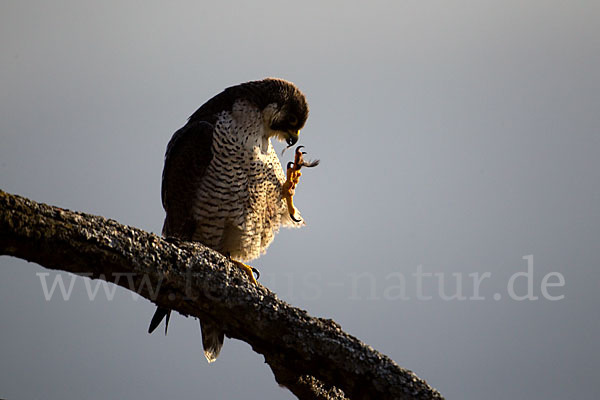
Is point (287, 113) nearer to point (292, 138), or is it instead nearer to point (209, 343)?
point (292, 138)

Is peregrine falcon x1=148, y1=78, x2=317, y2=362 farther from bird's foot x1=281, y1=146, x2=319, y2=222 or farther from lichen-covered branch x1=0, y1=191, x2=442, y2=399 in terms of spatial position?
lichen-covered branch x1=0, y1=191, x2=442, y2=399

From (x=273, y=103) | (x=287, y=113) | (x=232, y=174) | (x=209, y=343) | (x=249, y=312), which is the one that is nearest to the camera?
(x=249, y=312)

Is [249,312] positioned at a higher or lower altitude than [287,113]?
lower

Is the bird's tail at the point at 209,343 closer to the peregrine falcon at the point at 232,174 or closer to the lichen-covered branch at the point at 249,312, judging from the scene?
the peregrine falcon at the point at 232,174

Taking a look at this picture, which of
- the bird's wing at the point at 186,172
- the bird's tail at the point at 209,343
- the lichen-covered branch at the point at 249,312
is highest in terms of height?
the bird's wing at the point at 186,172

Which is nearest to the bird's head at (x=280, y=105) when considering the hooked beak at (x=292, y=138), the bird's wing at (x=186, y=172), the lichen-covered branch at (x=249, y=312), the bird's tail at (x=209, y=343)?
the hooked beak at (x=292, y=138)

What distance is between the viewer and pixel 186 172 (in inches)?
197

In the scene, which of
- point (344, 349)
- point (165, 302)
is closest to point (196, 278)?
point (165, 302)

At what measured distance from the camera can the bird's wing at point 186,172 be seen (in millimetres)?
4949

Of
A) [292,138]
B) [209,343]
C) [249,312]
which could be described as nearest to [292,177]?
[292,138]

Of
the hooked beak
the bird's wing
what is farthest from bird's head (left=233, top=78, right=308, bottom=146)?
the bird's wing

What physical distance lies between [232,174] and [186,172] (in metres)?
0.40

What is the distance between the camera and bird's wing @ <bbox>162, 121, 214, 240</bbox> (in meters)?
4.95

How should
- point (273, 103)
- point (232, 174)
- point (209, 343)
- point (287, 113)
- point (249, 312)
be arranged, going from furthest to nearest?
point (287, 113), point (273, 103), point (209, 343), point (232, 174), point (249, 312)
